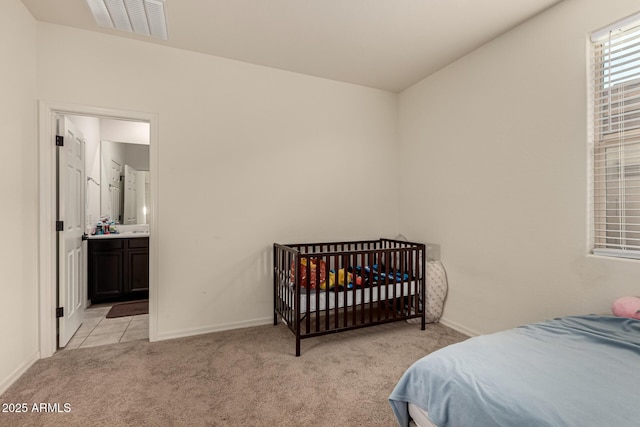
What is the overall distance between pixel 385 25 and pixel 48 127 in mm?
2621

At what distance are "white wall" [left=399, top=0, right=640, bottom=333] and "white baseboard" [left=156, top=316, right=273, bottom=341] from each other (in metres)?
1.80

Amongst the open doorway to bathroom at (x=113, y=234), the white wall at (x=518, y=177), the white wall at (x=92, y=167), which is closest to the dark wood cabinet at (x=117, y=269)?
the open doorway to bathroom at (x=113, y=234)

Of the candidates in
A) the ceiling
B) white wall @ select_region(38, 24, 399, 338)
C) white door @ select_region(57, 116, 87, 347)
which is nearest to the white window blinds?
the ceiling

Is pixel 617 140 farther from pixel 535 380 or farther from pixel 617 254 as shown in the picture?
pixel 535 380

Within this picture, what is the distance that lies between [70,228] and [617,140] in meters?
3.95

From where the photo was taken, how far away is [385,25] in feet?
7.38

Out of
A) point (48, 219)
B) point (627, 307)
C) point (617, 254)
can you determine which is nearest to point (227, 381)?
point (48, 219)

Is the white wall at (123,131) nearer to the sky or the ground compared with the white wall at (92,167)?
nearer to the sky

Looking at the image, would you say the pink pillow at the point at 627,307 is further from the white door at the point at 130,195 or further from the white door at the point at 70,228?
the white door at the point at 130,195

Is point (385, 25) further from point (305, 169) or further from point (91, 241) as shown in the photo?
point (91, 241)

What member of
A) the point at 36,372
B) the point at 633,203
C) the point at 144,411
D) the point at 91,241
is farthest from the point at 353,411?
the point at 91,241

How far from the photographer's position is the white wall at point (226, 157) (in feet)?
7.93

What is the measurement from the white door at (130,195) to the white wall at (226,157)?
7.23 feet

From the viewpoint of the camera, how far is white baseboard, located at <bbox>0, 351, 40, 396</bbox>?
179cm
